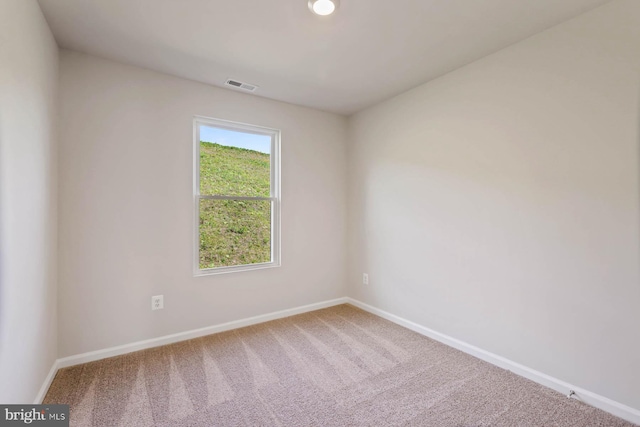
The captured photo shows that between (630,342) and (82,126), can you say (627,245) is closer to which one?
(630,342)

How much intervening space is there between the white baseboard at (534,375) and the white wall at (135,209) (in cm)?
156

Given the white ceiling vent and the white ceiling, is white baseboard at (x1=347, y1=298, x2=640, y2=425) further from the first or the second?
the white ceiling vent

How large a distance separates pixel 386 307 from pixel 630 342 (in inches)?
75.9

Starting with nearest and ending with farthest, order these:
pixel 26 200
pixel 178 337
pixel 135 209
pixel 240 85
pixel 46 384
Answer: pixel 26 200
pixel 46 384
pixel 135 209
pixel 178 337
pixel 240 85

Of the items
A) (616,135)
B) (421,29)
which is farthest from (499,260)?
(421,29)

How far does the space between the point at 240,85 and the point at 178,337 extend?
251 cm

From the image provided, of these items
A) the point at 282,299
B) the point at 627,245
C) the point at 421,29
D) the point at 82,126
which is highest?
the point at 421,29

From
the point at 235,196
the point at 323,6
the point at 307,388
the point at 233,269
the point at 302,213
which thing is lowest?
the point at 307,388

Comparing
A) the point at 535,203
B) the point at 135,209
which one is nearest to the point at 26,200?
the point at 135,209

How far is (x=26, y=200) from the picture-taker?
159 cm

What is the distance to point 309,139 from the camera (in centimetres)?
348

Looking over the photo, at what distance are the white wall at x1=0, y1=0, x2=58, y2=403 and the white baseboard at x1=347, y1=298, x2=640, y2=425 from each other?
293 centimetres

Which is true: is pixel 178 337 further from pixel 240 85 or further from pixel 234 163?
pixel 240 85

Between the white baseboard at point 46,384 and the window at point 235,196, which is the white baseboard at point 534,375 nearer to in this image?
the window at point 235,196
